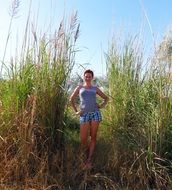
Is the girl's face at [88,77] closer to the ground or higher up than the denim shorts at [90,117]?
higher up

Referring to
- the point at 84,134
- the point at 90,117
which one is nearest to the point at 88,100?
the point at 90,117

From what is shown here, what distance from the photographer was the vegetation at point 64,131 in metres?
5.74

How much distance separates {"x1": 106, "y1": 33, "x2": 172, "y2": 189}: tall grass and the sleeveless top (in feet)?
1.95

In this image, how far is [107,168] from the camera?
20.5ft

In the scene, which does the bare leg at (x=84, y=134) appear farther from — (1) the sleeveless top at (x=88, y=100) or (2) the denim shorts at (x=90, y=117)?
(1) the sleeveless top at (x=88, y=100)

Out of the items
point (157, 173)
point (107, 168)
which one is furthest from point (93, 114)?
point (157, 173)

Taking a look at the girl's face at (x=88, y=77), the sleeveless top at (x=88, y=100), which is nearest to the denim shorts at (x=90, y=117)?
the sleeveless top at (x=88, y=100)

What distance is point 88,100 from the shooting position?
262 inches

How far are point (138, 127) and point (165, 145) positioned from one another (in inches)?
18.8

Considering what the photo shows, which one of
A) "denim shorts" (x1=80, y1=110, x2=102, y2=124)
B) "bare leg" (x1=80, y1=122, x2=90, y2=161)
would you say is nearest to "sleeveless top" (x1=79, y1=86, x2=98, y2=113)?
"denim shorts" (x1=80, y1=110, x2=102, y2=124)

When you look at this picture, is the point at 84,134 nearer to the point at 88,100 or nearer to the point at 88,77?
the point at 88,100

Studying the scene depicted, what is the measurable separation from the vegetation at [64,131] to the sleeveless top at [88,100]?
0.27 metres

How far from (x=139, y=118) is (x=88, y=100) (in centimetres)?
83

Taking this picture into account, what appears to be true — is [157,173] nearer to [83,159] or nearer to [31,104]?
[83,159]
